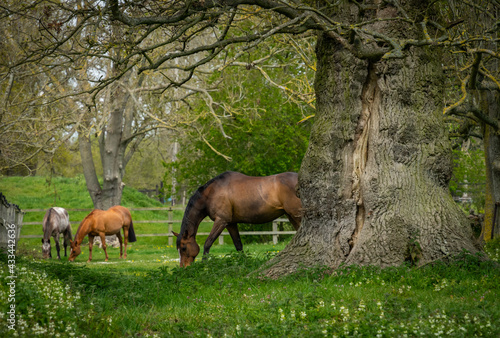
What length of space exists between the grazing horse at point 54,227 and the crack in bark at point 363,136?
39.1 feet

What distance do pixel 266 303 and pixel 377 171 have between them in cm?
307

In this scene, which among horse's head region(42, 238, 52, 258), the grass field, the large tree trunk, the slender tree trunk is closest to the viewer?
the grass field

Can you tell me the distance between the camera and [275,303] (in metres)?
5.34

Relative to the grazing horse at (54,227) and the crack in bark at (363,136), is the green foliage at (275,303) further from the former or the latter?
the grazing horse at (54,227)

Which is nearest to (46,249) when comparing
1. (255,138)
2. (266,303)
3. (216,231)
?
(216,231)

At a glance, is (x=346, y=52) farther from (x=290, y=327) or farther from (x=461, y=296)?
(x=290, y=327)

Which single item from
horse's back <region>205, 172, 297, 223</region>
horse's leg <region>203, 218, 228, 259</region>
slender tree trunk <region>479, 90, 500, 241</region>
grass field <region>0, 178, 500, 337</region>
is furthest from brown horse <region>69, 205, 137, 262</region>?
slender tree trunk <region>479, 90, 500, 241</region>

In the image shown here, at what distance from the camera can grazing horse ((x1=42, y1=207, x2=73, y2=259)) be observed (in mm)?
16391

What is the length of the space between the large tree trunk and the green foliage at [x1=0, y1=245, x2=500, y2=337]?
454 mm

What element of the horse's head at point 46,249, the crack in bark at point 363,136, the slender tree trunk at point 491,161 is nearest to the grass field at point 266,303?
the crack in bark at point 363,136

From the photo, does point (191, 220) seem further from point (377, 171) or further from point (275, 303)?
point (275, 303)

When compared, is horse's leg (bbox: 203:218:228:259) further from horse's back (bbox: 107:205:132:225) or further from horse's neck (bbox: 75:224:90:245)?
horse's back (bbox: 107:205:132:225)

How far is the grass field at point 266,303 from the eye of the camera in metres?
4.49

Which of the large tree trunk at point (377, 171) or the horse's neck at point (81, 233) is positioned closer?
the large tree trunk at point (377, 171)
